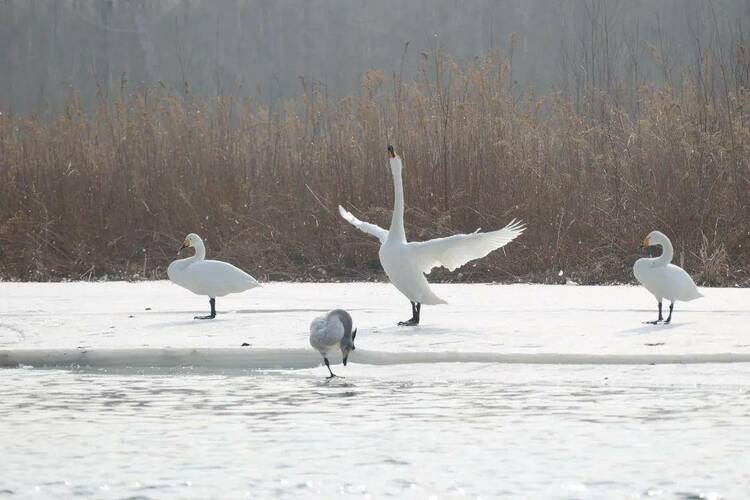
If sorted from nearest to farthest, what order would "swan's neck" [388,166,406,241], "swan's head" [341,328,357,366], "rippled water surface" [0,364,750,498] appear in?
"rippled water surface" [0,364,750,498]
"swan's head" [341,328,357,366]
"swan's neck" [388,166,406,241]

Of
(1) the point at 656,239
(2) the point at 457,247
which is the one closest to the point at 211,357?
(2) the point at 457,247

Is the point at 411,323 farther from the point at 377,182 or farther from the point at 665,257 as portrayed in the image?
the point at 377,182

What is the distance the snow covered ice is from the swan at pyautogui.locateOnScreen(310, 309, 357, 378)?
0.18 m

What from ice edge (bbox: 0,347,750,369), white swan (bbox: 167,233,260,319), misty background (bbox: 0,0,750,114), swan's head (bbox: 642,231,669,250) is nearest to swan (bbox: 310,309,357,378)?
ice edge (bbox: 0,347,750,369)

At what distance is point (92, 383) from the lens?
641 cm

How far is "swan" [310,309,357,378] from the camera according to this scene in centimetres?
655

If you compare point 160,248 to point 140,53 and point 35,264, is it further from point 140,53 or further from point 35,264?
point 140,53

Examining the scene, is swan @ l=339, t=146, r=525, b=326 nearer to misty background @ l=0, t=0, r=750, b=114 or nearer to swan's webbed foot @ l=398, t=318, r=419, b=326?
swan's webbed foot @ l=398, t=318, r=419, b=326

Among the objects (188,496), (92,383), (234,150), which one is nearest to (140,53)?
(234,150)

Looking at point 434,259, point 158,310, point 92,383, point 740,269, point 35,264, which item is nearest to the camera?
point 92,383

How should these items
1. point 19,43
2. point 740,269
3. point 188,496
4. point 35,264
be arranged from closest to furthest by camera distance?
point 188,496 < point 740,269 < point 35,264 < point 19,43

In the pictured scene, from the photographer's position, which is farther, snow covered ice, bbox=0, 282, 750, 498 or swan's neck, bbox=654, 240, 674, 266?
swan's neck, bbox=654, 240, 674, 266

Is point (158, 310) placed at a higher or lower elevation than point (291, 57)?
lower

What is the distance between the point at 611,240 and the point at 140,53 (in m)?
28.7
